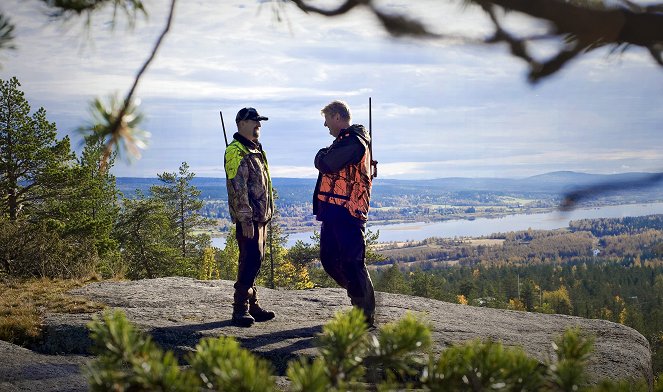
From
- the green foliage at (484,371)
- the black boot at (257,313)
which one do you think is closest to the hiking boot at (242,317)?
the black boot at (257,313)

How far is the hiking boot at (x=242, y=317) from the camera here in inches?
250

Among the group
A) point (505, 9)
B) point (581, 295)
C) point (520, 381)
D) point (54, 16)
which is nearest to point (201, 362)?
point (520, 381)

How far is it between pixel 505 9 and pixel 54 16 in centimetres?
148

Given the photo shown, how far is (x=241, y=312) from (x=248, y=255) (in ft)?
2.26

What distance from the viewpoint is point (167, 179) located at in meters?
36.7

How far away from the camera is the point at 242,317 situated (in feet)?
20.8

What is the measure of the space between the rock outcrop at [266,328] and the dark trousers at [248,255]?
0.50 metres

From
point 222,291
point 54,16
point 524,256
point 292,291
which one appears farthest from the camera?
point 524,256

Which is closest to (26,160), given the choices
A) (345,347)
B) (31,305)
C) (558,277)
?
(31,305)

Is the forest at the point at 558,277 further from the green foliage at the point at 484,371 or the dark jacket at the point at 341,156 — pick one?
the dark jacket at the point at 341,156

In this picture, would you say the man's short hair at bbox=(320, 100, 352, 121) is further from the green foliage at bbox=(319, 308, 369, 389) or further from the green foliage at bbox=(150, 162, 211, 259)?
the green foliage at bbox=(150, 162, 211, 259)

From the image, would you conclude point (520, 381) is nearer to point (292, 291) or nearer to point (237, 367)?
point (237, 367)

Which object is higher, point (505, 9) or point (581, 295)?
point (505, 9)

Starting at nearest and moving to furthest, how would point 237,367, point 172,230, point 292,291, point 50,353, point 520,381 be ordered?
point 237,367 < point 520,381 < point 50,353 < point 292,291 < point 172,230
